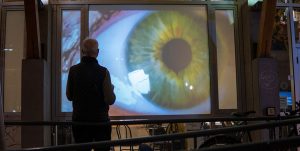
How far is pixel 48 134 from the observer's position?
905 centimetres

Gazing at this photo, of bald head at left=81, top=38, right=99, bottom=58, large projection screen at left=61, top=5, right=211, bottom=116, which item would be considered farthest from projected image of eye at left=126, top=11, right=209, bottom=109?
bald head at left=81, top=38, right=99, bottom=58

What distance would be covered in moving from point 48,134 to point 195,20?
11.4 feet

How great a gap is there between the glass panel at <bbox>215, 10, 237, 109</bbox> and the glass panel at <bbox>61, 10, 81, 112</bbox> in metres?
2.66

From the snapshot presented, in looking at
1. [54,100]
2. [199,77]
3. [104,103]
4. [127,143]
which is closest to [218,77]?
[199,77]

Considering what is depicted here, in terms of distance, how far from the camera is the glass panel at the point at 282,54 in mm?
9773

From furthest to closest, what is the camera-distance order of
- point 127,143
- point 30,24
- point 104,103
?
point 30,24 < point 104,103 < point 127,143

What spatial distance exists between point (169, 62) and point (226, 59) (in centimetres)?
110

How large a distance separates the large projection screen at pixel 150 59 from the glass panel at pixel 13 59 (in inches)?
32.0

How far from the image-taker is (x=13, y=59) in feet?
31.0

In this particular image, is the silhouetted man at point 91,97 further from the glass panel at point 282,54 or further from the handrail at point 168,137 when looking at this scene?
the glass panel at point 282,54

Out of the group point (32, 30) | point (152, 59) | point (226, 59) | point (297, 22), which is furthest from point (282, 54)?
point (32, 30)

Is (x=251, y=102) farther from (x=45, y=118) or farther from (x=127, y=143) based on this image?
(x=127, y=143)

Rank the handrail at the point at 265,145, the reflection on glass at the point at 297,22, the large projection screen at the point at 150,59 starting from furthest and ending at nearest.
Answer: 1. the reflection on glass at the point at 297,22
2. the large projection screen at the point at 150,59
3. the handrail at the point at 265,145

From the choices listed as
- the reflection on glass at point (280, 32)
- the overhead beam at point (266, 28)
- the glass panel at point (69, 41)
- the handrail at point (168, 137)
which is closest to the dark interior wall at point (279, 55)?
the reflection on glass at point (280, 32)
